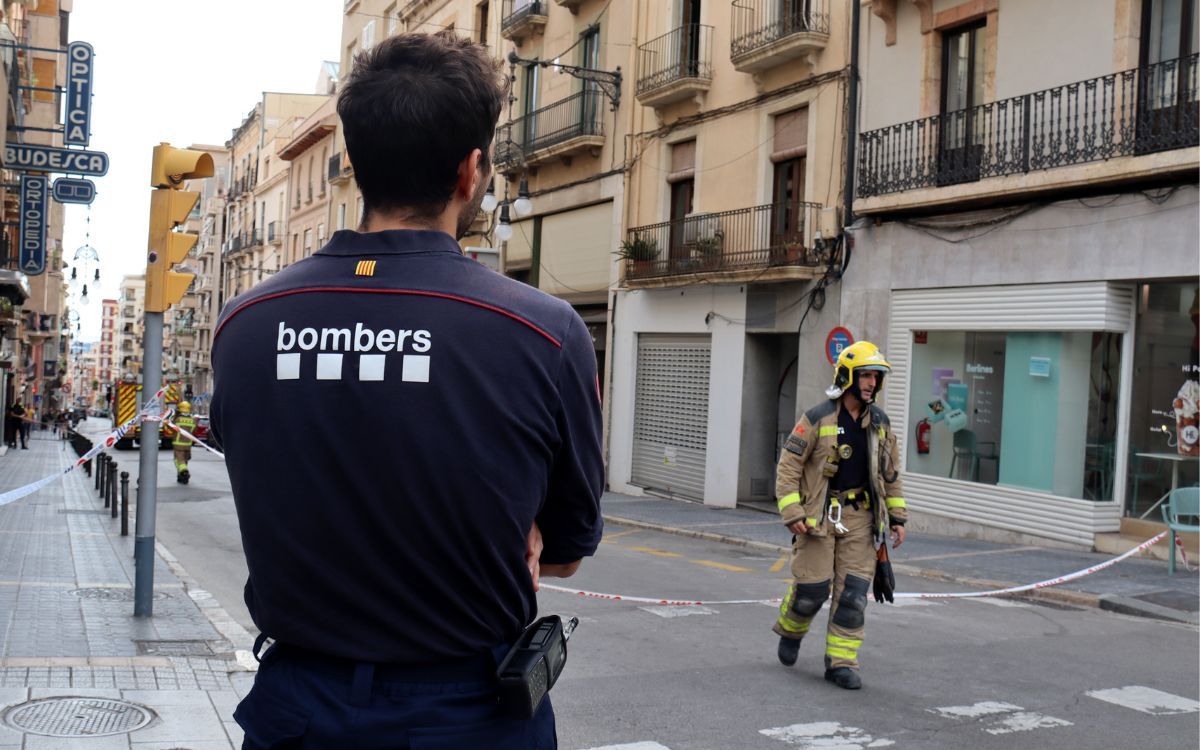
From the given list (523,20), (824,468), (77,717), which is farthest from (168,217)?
(523,20)

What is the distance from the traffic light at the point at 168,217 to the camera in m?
8.12

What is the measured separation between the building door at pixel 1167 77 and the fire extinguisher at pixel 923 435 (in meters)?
5.20

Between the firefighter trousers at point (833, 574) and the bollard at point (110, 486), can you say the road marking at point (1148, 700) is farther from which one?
the bollard at point (110, 486)

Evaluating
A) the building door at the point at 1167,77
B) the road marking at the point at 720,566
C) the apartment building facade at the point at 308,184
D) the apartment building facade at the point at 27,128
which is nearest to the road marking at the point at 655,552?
the road marking at the point at 720,566

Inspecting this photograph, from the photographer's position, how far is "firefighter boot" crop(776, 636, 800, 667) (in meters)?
7.48

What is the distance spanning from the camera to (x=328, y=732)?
1906 millimetres

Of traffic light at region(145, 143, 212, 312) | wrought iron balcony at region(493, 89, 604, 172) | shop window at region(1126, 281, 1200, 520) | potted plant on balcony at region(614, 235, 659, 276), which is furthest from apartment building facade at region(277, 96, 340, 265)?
traffic light at region(145, 143, 212, 312)

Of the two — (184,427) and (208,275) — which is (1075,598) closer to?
(184,427)

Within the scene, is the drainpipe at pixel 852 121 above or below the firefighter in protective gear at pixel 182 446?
above

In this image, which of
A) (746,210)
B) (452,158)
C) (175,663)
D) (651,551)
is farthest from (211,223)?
(452,158)

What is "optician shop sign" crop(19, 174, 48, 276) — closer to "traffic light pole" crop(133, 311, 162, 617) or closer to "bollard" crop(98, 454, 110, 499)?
"bollard" crop(98, 454, 110, 499)

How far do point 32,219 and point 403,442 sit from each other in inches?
1123

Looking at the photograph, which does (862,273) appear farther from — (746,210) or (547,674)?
(547,674)

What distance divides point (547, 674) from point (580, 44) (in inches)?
1072
